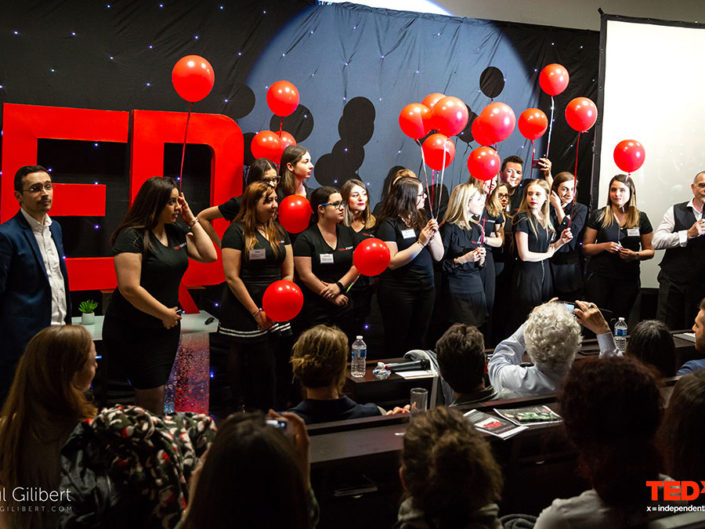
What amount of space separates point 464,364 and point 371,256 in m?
1.55

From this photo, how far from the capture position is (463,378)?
2498 mm

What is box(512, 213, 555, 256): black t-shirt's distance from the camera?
4930 mm

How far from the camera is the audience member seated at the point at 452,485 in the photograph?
4.59ft

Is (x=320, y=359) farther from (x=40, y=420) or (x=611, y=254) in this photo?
(x=611, y=254)

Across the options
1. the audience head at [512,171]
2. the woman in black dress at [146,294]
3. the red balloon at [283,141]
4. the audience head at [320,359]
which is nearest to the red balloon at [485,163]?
the audience head at [512,171]

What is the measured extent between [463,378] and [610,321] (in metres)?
3.03

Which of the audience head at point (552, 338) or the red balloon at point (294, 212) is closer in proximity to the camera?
the audience head at point (552, 338)

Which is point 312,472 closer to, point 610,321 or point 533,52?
point 610,321

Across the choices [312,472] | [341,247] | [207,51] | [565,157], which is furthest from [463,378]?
[565,157]

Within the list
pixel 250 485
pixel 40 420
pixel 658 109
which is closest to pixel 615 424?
pixel 250 485

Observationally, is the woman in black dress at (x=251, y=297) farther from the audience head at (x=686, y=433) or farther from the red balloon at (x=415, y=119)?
the audience head at (x=686, y=433)

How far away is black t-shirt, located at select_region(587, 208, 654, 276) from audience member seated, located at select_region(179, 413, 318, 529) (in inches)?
178

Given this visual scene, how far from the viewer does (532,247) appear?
4965mm

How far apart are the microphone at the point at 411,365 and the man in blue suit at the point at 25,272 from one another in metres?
1.77
